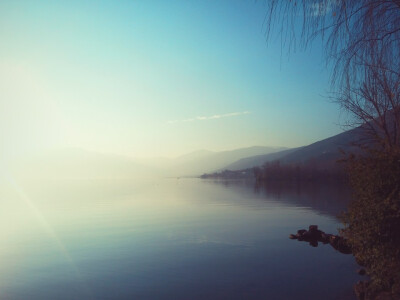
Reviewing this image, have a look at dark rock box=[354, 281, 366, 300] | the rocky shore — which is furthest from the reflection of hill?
dark rock box=[354, 281, 366, 300]

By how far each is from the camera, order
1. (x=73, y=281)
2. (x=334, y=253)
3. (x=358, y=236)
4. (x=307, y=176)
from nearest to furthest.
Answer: (x=358, y=236) → (x=73, y=281) → (x=334, y=253) → (x=307, y=176)

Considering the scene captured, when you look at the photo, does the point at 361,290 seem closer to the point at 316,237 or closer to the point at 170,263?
the point at 170,263

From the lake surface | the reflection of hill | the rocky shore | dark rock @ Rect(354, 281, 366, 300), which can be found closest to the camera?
dark rock @ Rect(354, 281, 366, 300)

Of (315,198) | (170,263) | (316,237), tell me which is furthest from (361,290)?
(315,198)

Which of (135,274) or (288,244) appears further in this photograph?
(288,244)

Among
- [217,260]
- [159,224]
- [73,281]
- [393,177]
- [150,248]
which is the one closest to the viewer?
[393,177]

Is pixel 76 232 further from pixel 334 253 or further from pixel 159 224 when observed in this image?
pixel 334 253

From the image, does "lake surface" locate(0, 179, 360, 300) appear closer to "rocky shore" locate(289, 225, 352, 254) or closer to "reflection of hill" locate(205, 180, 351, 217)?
"rocky shore" locate(289, 225, 352, 254)

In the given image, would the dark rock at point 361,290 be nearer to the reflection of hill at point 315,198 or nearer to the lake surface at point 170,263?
the lake surface at point 170,263

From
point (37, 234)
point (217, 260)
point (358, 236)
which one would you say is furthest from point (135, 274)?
point (37, 234)

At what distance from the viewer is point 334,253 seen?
24.4 m

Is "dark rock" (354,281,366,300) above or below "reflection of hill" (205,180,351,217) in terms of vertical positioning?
above

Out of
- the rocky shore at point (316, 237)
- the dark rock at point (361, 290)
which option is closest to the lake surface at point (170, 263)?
the rocky shore at point (316, 237)

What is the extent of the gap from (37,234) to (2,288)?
19.1m
